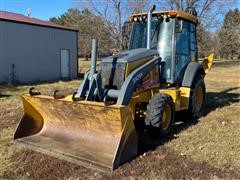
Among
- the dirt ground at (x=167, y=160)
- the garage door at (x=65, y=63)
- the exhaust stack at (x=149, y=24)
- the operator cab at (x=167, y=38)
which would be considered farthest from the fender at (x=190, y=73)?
the garage door at (x=65, y=63)

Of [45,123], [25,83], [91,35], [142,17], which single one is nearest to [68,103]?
[45,123]

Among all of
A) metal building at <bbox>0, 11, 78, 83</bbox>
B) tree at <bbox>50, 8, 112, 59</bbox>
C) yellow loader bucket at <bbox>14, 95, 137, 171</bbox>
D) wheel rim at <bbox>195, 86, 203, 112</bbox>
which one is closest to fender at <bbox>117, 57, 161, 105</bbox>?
yellow loader bucket at <bbox>14, 95, 137, 171</bbox>

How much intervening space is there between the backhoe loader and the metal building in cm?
1141

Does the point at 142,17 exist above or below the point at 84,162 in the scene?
above

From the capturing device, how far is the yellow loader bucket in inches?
193

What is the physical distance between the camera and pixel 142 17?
25.0 feet

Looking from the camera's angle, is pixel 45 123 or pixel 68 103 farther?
pixel 45 123

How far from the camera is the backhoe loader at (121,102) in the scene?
16.6ft

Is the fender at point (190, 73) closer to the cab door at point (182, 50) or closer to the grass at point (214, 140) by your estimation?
the cab door at point (182, 50)

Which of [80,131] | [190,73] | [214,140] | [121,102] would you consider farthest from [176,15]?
[80,131]

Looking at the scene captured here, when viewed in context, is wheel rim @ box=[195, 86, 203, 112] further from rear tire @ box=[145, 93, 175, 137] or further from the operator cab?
rear tire @ box=[145, 93, 175, 137]

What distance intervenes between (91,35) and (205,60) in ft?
88.6

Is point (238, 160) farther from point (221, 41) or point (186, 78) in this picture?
point (221, 41)

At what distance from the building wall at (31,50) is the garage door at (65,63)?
0.85 feet
